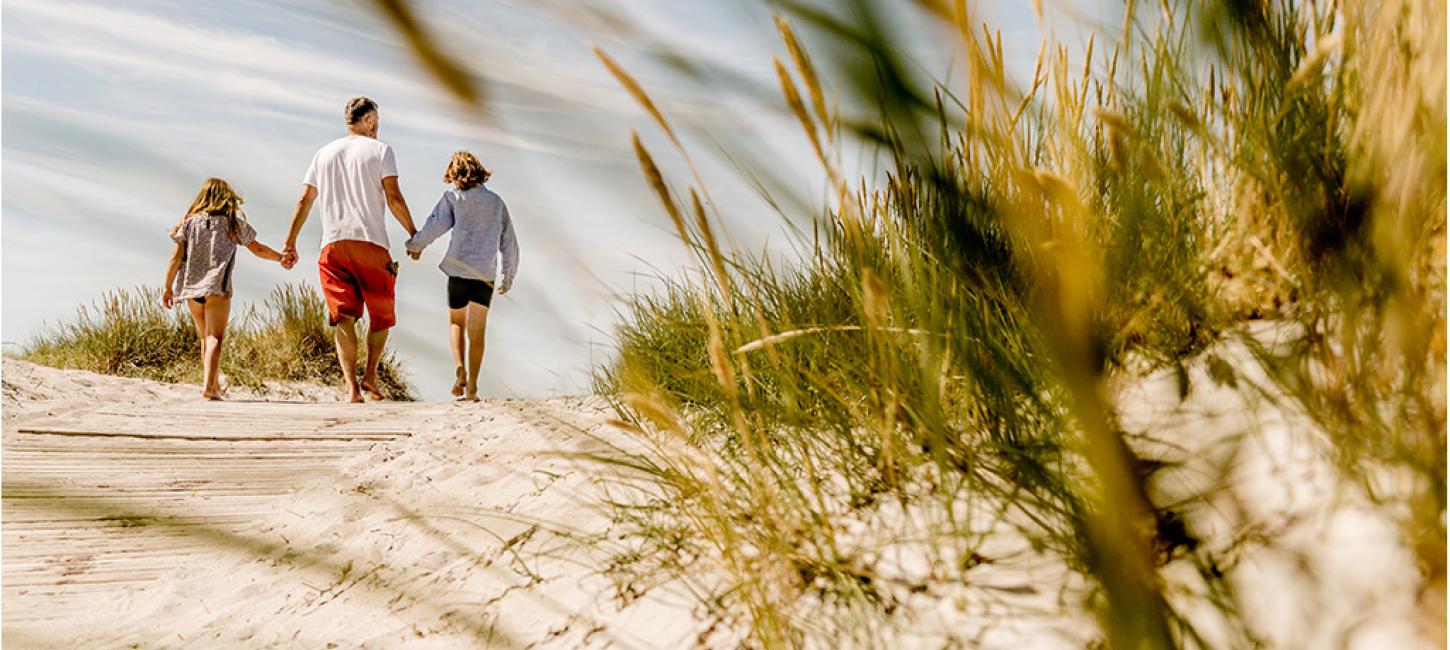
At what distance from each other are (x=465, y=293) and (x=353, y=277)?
0.64m

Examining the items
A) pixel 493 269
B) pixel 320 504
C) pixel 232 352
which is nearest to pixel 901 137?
pixel 320 504

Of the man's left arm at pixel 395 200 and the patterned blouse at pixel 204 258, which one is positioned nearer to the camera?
the man's left arm at pixel 395 200

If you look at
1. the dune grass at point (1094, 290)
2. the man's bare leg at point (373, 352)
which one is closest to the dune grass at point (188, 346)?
the man's bare leg at point (373, 352)

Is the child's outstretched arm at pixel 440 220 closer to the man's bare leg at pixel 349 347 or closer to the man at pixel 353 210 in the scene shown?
the man at pixel 353 210

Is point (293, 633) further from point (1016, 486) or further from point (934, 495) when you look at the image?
point (1016, 486)

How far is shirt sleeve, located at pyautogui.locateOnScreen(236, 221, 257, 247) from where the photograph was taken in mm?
5531

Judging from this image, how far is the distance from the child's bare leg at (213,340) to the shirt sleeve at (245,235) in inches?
14.3

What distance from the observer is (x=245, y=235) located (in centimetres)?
557

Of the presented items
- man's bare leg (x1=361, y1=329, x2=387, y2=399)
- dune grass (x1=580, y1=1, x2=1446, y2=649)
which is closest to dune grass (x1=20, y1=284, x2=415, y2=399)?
man's bare leg (x1=361, y1=329, x2=387, y2=399)

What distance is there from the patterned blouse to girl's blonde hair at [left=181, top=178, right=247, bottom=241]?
0.04 m

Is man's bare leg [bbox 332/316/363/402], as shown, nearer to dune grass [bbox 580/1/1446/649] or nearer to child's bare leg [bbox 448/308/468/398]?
child's bare leg [bbox 448/308/468/398]

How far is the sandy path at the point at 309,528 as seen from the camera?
157 centimetres

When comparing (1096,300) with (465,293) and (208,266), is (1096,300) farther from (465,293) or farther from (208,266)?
(208,266)

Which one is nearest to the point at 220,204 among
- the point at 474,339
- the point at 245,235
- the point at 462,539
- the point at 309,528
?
the point at 245,235
